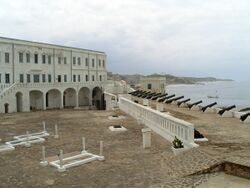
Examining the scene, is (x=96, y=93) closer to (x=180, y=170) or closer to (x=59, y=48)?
(x=59, y=48)

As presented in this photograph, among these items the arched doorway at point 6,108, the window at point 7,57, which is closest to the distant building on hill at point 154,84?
the window at point 7,57

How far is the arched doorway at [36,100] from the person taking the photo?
4399 cm

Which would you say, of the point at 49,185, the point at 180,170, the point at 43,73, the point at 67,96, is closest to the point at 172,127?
the point at 180,170

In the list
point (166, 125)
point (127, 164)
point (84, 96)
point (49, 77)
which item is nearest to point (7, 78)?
point (49, 77)

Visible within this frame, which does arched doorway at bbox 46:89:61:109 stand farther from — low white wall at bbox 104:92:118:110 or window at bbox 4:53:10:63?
low white wall at bbox 104:92:118:110

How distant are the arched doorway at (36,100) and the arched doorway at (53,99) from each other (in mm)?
2350

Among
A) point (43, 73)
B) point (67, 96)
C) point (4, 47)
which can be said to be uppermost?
point (4, 47)

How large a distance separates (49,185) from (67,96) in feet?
143

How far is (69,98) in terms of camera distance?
51125mm

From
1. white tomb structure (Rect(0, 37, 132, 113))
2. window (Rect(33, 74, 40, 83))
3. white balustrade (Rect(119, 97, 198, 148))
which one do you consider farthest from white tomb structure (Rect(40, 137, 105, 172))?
window (Rect(33, 74, 40, 83))

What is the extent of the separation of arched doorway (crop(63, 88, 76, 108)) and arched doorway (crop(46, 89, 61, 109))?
2994 millimetres

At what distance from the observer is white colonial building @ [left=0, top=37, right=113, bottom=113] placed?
38562 millimetres

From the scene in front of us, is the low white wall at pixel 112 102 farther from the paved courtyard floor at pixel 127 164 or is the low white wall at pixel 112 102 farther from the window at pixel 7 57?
the paved courtyard floor at pixel 127 164

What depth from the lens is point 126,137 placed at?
14023 millimetres
